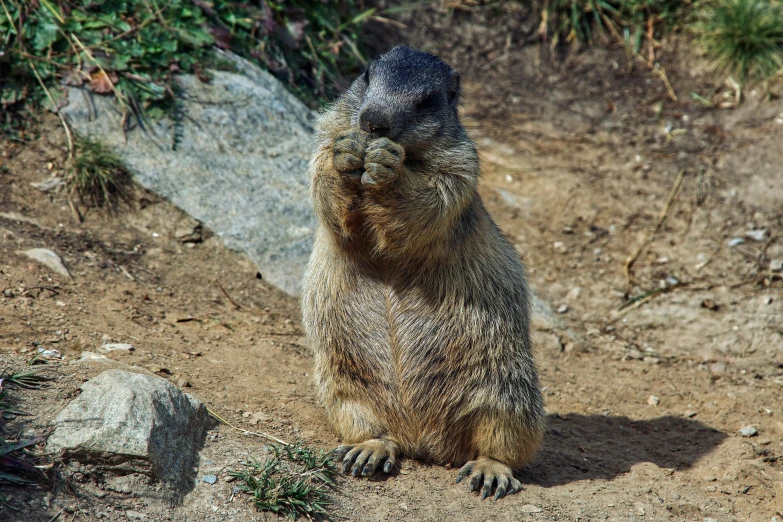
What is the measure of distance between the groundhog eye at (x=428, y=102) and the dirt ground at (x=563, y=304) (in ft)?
7.77

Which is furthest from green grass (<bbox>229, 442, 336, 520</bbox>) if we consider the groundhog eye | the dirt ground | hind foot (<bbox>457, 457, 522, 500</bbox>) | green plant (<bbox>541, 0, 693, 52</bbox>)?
green plant (<bbox>541, 0, 693, 52</bbox>)

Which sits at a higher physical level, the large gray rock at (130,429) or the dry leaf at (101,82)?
the dry leaf at (101,82)

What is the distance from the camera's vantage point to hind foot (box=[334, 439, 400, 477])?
500 centimetres

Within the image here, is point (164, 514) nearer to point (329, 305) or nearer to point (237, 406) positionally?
point (237, 406)

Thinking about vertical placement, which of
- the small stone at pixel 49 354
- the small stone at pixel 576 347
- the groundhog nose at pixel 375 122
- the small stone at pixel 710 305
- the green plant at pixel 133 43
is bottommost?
the small stone at pixel 576 347

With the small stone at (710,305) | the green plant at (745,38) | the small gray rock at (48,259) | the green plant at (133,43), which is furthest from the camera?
the green plant at (745,38)

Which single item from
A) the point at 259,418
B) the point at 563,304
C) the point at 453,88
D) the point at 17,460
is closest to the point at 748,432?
the point at 563,304

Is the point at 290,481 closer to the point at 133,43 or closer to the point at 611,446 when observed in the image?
the point at 611,446

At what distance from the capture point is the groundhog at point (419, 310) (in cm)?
504

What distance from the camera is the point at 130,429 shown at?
4.19 metres

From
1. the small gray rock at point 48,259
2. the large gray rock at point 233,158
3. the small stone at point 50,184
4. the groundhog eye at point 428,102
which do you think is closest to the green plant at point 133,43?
the large gray rock at point 233,158

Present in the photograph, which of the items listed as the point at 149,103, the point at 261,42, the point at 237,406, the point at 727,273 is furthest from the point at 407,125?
the point at 727,273

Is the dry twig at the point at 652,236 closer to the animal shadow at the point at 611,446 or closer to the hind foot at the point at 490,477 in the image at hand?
the animal shadow at the point at 611,446

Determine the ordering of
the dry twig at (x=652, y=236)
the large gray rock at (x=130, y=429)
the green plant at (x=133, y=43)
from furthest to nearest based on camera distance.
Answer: the dry twig at (x=652, y=236)
the green plant at (x=133, y=43)
the large gray rock at (x=130, y=429)
